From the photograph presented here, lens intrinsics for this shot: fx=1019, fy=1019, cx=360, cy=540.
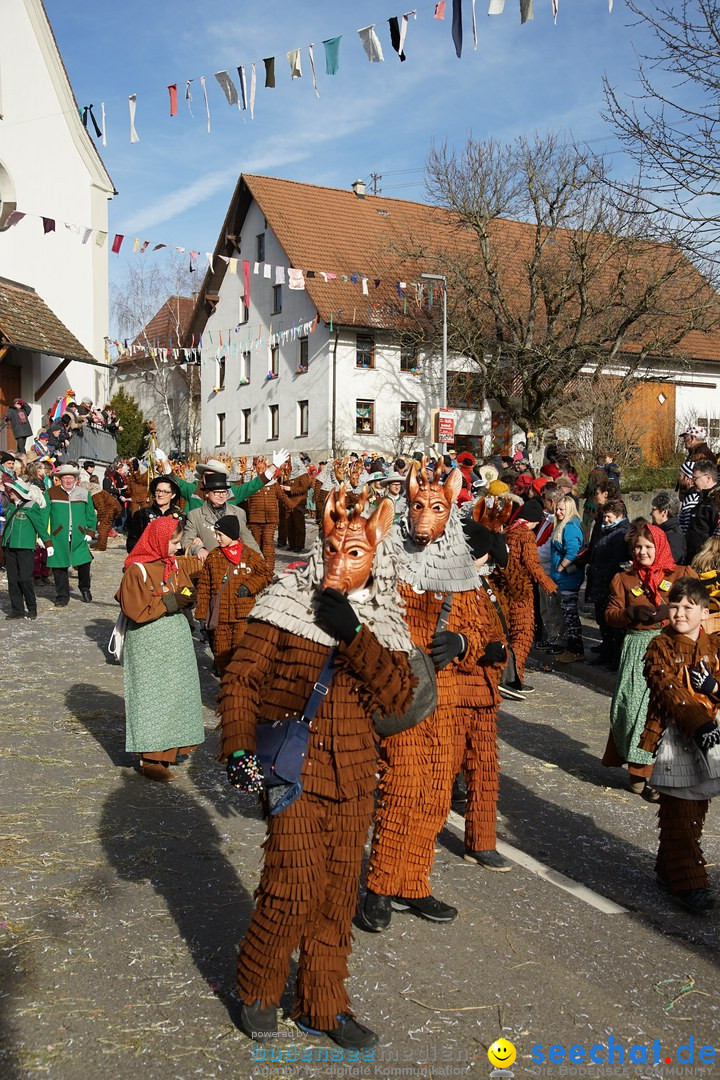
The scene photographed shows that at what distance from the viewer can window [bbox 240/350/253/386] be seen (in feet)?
143

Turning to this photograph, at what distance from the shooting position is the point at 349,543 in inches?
145

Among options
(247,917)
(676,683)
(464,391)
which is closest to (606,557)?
(676,683)

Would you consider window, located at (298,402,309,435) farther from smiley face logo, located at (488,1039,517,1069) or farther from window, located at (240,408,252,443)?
smiley face logo, located at (488,1039,517,1069)

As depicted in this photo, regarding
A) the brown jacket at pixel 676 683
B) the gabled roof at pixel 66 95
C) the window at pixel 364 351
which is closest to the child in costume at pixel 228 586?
the brown jacket at pixel 676 683

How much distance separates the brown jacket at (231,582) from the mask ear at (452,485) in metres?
3.12

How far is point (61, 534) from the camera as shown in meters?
14.2

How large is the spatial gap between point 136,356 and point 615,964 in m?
53.4

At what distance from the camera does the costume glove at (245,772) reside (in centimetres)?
339

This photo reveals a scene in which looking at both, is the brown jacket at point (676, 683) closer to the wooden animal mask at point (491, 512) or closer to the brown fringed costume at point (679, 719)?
the brown fringed costume at point (679, 719)

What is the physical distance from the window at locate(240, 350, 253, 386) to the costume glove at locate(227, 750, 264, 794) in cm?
4083

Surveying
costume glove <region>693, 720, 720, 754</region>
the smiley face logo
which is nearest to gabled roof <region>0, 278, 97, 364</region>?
costume glove <region>693, 720, 720, 754</region>

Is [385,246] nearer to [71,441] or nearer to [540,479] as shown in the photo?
[71,441]

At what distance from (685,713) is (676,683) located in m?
0.15

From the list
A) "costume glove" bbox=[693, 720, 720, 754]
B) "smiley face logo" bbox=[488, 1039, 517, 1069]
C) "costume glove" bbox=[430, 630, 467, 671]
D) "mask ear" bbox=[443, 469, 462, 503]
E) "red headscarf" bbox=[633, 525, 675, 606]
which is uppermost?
"mask ear" bbox=[443, 469, 462, 503]
